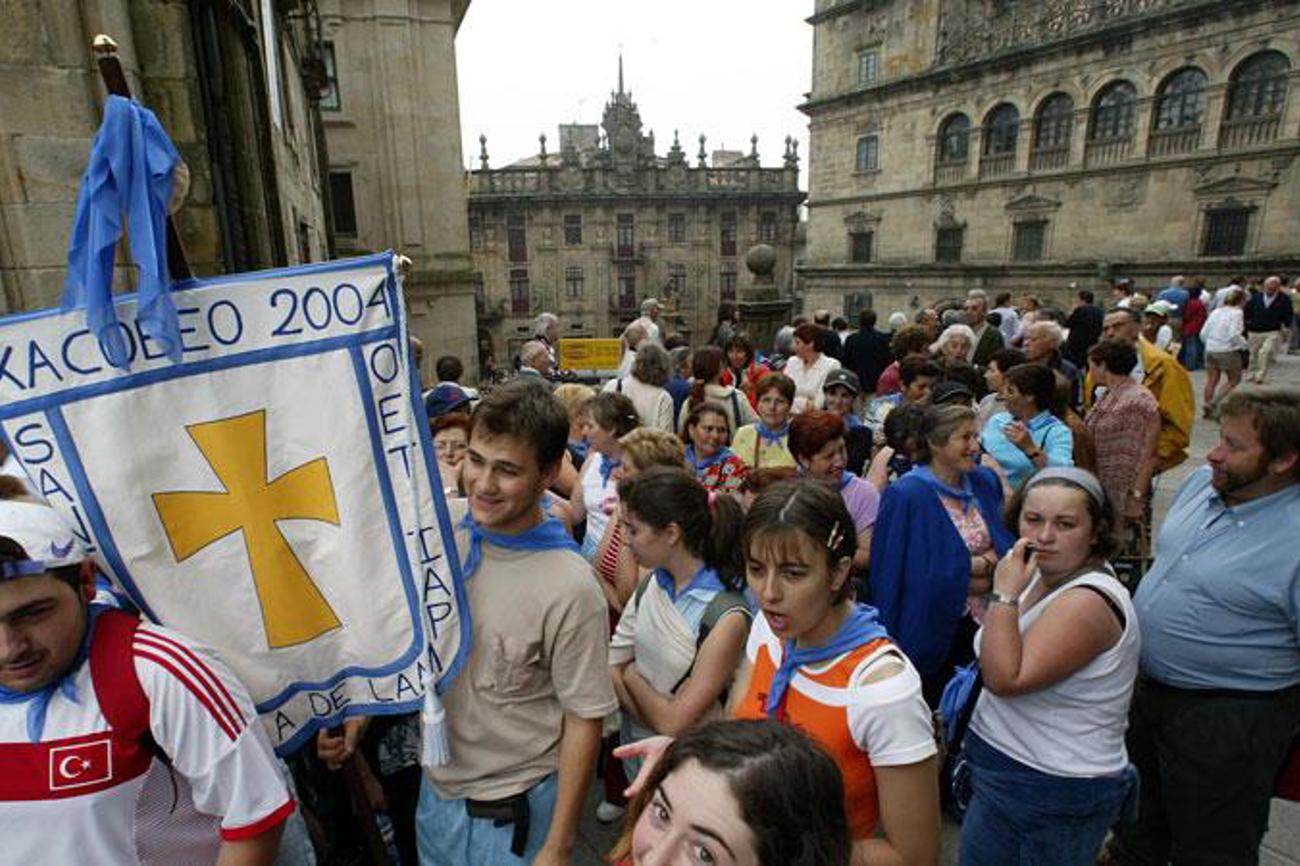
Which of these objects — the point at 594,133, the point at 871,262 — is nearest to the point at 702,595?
the point at 871,262

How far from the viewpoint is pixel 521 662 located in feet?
6.06

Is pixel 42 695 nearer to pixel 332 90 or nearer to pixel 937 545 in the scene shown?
pixel 937 545

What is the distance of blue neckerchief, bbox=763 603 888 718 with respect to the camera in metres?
1.69

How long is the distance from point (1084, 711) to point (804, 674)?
100cm

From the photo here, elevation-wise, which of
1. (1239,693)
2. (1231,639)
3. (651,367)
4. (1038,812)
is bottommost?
(1038,812)

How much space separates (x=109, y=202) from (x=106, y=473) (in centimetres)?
60

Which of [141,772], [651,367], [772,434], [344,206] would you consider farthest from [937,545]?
[344,206]

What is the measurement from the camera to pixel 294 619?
1777 mm

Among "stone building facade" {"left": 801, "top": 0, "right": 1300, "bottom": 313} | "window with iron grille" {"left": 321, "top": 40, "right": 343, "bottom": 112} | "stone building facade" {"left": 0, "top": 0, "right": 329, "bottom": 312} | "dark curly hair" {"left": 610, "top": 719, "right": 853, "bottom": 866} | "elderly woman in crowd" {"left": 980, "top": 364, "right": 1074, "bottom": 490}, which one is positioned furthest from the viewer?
"stone building facade" {"left": 801, "top": 0, "right": 1300, "bottom": 313}

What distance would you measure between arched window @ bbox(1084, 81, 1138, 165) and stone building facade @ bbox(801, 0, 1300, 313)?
0.04m

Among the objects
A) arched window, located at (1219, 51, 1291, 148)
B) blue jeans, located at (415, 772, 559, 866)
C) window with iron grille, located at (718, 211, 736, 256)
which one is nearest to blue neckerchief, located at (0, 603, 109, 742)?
blue jeans, located at (415, 772, 559, 866)

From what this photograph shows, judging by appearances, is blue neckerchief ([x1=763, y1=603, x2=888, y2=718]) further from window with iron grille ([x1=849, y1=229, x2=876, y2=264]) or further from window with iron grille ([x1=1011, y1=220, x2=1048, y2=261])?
window with iron grille ([x1=849, y1=229, x2=876, y2=264])

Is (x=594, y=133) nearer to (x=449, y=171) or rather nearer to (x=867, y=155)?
(x=867, y=155)

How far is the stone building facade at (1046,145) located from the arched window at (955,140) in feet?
0.22
